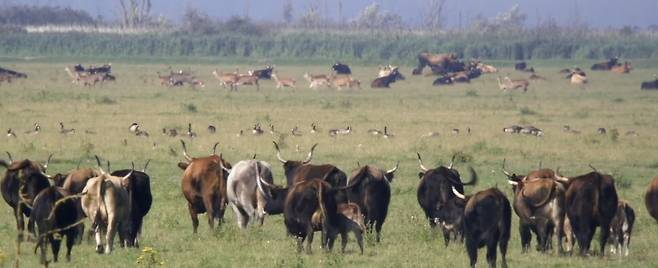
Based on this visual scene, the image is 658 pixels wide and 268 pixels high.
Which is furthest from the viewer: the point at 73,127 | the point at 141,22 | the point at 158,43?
the point at 141,22

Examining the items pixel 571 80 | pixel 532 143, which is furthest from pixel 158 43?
pixel 532 143

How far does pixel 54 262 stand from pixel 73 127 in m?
20.6

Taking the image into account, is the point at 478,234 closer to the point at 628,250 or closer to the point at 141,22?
the point at 628,250

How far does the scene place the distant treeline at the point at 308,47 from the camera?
83.3m

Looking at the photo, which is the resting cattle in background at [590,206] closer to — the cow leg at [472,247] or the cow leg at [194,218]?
the cow leg at [472,247]

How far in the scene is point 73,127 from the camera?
34656 millimetres

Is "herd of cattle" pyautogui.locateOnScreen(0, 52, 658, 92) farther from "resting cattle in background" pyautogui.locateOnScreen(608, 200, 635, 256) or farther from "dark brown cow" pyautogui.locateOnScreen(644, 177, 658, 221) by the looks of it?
"resting cattle in background" pyautogui.locateOnScreen(608, 200, 635, 256)

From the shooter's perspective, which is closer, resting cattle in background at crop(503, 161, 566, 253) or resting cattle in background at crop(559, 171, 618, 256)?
resting cattle in background at crop(559, 171, 618, 256)

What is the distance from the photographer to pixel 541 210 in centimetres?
1609

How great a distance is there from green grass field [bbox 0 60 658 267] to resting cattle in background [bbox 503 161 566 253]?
1.02ft

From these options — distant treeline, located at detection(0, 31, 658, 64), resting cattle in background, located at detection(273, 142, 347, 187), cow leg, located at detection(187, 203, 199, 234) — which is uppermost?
resting cattle in background, located at detection(273, 142, 347, 187)

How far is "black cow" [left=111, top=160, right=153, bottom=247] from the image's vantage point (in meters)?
16.0

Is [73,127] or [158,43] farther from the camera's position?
[158,43]

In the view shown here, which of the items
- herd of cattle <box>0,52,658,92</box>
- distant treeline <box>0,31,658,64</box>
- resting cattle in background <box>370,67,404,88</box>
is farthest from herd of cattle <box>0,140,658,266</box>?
distant treeline <box>0,31,658,64</box>
